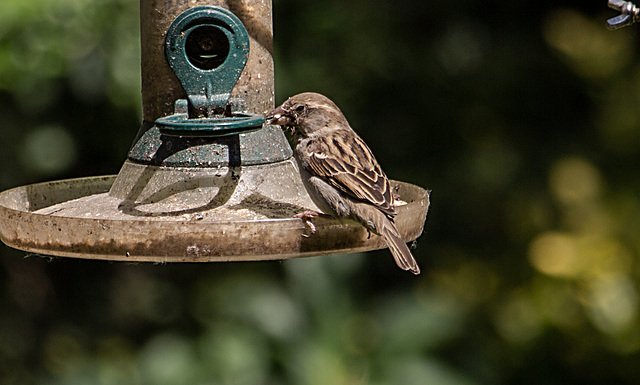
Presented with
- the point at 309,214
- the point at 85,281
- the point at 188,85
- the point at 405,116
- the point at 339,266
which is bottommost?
the point at 85,281

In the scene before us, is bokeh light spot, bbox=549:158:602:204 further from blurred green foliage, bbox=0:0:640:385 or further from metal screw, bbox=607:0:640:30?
metal screw, bbox=607:0:640:30

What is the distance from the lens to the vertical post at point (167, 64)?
3.93 metres

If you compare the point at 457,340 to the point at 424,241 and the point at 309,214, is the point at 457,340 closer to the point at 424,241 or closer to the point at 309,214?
the point at 424,241

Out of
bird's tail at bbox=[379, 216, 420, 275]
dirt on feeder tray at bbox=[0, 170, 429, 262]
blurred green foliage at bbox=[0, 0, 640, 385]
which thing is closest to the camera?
dirt on feeder tray at bbox=[0, 170, 429, 262]

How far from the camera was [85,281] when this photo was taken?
6582 mm

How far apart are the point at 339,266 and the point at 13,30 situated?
204 centimetres

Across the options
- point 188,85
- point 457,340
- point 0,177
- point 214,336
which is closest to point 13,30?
point 0,177

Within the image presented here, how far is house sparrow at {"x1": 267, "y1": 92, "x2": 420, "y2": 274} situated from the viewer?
11.2ft

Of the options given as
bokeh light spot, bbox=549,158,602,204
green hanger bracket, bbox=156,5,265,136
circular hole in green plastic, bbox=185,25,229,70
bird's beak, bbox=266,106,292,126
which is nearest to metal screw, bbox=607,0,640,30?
green hanger bracket, bbox=156,5,265,136

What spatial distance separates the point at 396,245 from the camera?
11.1 ft

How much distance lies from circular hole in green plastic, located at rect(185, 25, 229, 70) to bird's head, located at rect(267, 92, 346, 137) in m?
0.31

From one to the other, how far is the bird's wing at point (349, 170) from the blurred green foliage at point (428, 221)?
1421 mm

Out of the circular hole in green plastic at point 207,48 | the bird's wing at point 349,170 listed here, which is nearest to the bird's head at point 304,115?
the bird's wing at point 349,170

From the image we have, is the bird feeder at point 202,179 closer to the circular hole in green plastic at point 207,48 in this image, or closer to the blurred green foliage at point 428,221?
the circular hole in green plastic at point 207,48
